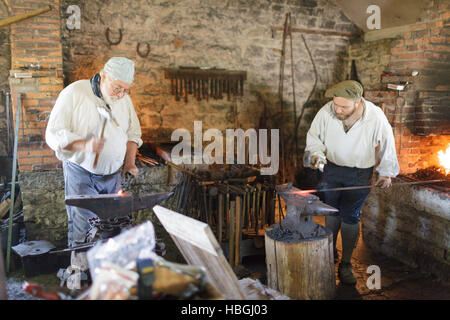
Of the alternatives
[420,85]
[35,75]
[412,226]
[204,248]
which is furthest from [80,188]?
[420,85]

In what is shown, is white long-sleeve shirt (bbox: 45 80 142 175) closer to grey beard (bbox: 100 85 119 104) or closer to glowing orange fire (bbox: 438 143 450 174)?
grey beard (bbox: 100 85 119 104)

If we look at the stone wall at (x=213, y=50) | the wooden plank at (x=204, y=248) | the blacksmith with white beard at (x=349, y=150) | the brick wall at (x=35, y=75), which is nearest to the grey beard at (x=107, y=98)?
the brick wall at (x=35, y=75)

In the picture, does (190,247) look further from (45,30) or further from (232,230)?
(45,30)

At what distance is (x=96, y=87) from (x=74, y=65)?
2.54 m

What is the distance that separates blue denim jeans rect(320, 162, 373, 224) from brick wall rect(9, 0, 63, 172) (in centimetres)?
297

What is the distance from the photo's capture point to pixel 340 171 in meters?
3.71

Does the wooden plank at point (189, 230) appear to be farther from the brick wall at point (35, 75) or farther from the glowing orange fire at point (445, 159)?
the glowing orange fire at point (445, 159)

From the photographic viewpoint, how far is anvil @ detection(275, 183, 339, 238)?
301 centimetres

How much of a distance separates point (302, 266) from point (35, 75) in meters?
3.29

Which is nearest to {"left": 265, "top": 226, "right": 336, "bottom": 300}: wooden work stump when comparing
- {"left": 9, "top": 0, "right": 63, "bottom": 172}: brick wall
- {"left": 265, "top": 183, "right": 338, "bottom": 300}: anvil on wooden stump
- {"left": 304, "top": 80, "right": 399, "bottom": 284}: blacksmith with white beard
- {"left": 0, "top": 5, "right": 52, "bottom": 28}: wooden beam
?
{"left": 265, "top": 183, "right": 338, "bottom": 300}: anvil on wooden stump

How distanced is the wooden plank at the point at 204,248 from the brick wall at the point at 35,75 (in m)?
2.68

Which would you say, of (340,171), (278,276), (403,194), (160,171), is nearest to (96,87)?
(160,171)

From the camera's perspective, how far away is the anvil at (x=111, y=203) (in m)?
2.54

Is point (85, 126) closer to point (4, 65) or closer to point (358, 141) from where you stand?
point (358, 141)
